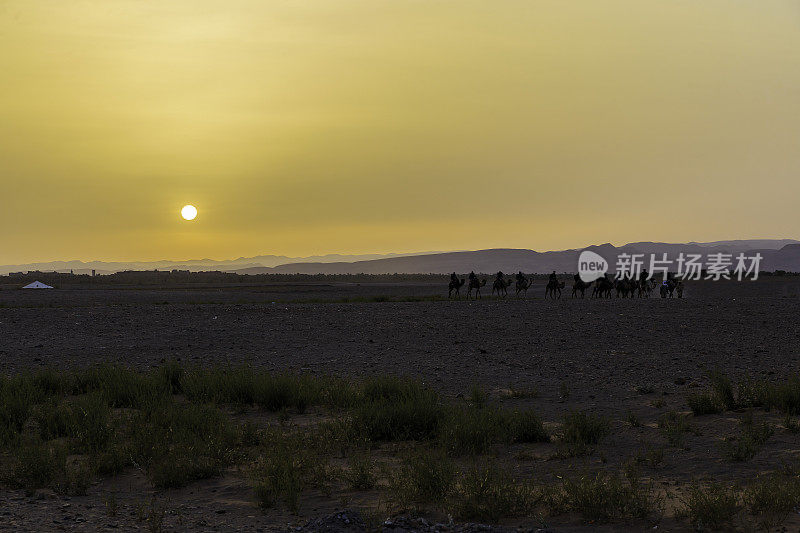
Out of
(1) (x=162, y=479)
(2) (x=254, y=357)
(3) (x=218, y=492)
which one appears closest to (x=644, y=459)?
(3) (x=218, y=492)

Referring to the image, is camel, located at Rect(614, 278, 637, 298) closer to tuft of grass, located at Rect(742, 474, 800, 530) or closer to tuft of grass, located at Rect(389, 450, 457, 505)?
tuft of grass, located at Rect(742, 474, 800, 530)

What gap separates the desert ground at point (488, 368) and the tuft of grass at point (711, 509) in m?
0.10

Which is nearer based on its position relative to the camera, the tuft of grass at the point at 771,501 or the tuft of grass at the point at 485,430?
the tuft of grass at the point at 771,501

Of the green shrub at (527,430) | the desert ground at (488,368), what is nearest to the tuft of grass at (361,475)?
the desert ground at (488,368)

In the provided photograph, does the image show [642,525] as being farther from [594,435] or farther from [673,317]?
[673,317]

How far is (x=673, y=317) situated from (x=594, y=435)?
17.5m

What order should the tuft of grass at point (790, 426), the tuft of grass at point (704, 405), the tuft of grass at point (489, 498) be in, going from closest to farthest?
the tuft of grass at point (489, 498)
the tuft of grass at point (790, 426)
the tuft of grass at point (704, 405)

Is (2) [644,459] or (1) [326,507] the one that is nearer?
(1) [326,507]

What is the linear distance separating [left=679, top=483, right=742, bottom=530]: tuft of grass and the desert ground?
105mm

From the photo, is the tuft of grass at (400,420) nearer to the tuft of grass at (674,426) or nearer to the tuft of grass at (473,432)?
the tuft of grass at (473,432)

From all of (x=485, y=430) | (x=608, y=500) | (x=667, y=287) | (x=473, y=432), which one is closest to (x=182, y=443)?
(x=473, y=432)

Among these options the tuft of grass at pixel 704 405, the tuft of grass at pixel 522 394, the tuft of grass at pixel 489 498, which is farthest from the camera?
the tuft of grass at pixel 522 394

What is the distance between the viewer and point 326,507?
7.54 metres

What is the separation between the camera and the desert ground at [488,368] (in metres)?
7.36
